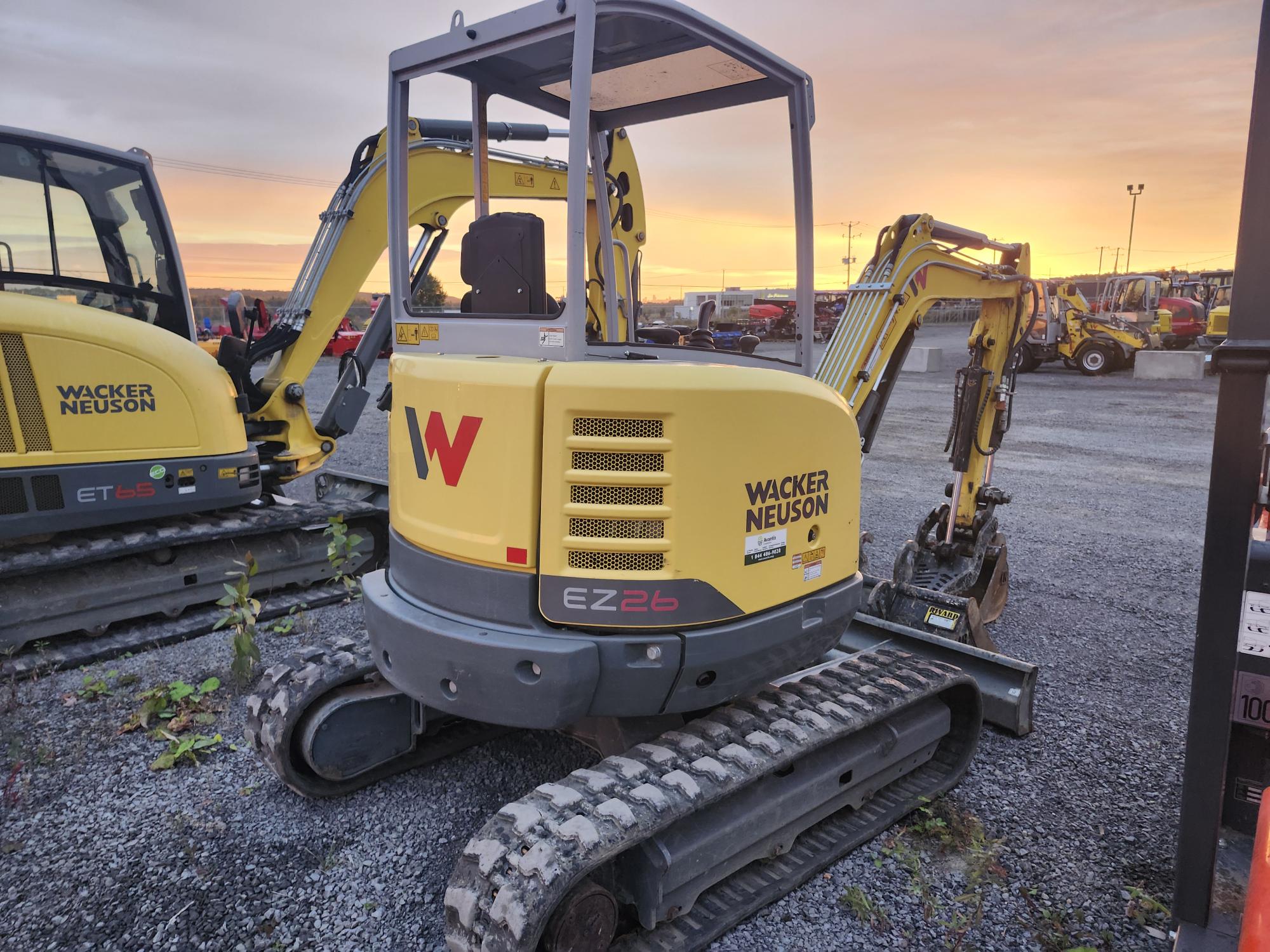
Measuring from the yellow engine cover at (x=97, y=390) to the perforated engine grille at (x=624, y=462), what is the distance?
3895mm

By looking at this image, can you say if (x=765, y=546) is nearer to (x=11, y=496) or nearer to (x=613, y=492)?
(x=613, y=492)

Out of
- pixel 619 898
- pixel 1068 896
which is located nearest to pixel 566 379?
pixel 619 898

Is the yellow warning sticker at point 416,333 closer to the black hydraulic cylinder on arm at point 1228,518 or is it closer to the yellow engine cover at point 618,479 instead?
the yellow engine cover at point 618,479

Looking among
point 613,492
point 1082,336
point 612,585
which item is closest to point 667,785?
point 612,585

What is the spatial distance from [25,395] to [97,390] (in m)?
0.35

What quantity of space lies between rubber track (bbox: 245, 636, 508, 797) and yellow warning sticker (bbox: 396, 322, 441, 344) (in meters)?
1.32

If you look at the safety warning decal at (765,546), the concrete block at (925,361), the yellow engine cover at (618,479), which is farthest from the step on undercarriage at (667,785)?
the concrete block at (925,361)

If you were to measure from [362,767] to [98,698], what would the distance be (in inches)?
75.3

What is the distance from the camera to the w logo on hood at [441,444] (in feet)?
8.96

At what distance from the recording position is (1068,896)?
9.72ft

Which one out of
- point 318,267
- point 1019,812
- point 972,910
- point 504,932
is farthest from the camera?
point 318,267

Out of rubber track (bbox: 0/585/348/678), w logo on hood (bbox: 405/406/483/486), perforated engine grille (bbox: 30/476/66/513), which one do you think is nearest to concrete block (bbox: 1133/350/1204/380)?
rubber track (bbox: 0/585/348/678)

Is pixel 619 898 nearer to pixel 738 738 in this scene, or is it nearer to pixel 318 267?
pixel 738 738

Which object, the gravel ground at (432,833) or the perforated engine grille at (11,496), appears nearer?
the gravel ground at (432,833)
